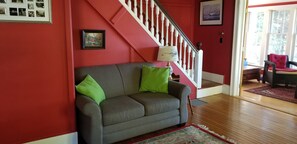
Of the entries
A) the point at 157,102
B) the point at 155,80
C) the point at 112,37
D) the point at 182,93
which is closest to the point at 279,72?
the point at 182,93

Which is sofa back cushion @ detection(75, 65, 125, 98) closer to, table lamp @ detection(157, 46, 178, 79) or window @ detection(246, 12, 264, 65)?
table lamp @ detection(157, 46, 178, 79)

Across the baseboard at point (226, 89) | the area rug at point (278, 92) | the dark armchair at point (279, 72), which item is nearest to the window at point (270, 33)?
the dark armchair at point (279, 72)

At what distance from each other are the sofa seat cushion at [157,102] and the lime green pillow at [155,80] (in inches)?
4.9

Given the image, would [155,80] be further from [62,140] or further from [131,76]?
[62,140]

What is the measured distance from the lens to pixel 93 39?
3.32 metres

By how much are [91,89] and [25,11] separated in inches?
43.7

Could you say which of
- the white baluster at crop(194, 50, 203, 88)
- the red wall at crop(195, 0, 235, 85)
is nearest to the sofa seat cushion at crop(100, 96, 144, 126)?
the white baluster at crop(194, 50, 203, 88)

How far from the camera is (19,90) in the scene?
92.6 inches

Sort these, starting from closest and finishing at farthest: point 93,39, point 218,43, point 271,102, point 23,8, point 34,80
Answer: point 23,8 → point 34,80 → point 93,39 → point 271,102 → point 218,43

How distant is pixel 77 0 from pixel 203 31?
11.2 feet

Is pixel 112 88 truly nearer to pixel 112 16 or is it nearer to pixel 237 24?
pixel 112 16

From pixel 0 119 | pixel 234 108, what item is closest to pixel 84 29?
pixel 0 119

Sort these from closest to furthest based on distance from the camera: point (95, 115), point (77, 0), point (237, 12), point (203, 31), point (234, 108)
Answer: point (95, 115) < point (77, 0) < point (234, 108) < point (237, 12) < point (203, 31)

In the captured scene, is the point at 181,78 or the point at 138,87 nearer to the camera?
the point at 138,87
